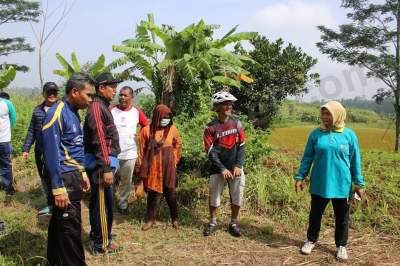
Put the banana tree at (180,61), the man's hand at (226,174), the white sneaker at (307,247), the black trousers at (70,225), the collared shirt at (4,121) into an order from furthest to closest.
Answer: the banana tree at (180,61)
the collared shirt at (4,121)
the man's hand at (226,174)
the white sneaker at (307,247)
the black trousers at (70,225)

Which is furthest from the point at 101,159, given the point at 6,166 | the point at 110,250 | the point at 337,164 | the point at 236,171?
the point at 6,166

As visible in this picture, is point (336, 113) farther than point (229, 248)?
No

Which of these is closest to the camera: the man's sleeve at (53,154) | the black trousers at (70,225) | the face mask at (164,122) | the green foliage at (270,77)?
the man's sleeve at (53,154)

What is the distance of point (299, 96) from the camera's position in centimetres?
1081

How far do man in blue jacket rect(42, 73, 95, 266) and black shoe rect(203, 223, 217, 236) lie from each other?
187 cm

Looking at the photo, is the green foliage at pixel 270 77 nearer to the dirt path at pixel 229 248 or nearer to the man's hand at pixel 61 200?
the dirt path at pixel 229 248

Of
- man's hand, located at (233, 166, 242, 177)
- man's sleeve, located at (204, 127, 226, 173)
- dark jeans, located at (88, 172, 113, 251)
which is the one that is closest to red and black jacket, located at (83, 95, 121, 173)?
dark jeans, located at (88, 172, 113, 251)

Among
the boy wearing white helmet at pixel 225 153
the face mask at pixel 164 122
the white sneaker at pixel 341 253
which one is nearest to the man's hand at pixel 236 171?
the boy wearing white helmet at pixel 225 153

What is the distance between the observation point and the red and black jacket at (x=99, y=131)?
4148 mm

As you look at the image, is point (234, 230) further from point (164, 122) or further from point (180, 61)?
point (180, 61)

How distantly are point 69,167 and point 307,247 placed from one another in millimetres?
2857

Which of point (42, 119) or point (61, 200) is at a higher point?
point (42, 119)

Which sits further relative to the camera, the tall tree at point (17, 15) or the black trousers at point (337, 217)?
the tall tree at point (17, 15)

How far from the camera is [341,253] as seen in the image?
4473mm
